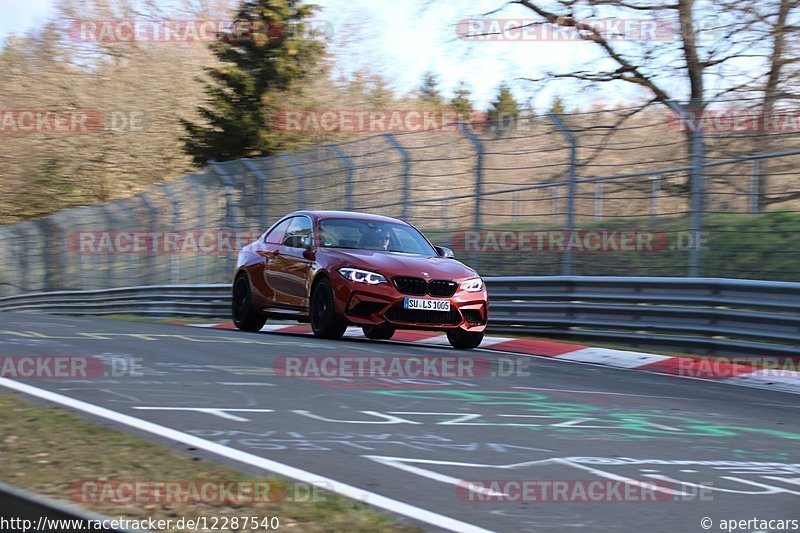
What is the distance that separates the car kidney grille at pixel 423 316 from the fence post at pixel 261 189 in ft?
29.5

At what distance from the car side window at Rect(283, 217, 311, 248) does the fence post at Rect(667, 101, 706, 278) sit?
14.0 feet

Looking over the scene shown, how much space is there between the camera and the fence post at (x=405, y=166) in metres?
16.4

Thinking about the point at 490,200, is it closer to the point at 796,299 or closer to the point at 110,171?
the point at 796,299

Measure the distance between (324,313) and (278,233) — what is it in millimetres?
2174

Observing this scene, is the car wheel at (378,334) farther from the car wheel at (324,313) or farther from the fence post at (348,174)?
the fence post at (348,174)

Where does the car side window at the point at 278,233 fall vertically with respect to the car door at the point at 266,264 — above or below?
above

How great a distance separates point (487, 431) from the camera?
6.11 meters

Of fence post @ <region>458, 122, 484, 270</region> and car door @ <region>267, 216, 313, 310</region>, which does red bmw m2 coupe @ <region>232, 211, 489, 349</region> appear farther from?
fence post @ <region>458, 122, 484, 270</region>

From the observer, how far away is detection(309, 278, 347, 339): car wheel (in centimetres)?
1173

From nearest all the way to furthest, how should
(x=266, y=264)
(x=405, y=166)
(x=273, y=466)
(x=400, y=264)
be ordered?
(x=273, y=466), (x=400, y=264), (x=266, y=264), (x=405, y=166)

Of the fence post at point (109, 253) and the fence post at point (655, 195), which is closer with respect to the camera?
the fence post at point (655, 195)

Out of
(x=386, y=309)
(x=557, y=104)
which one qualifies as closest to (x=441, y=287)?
(x=386, y=309)

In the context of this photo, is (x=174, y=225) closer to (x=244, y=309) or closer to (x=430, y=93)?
(x=244, y=309)

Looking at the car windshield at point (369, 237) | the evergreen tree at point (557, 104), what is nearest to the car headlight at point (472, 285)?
the car windshield at point (369, 237)
